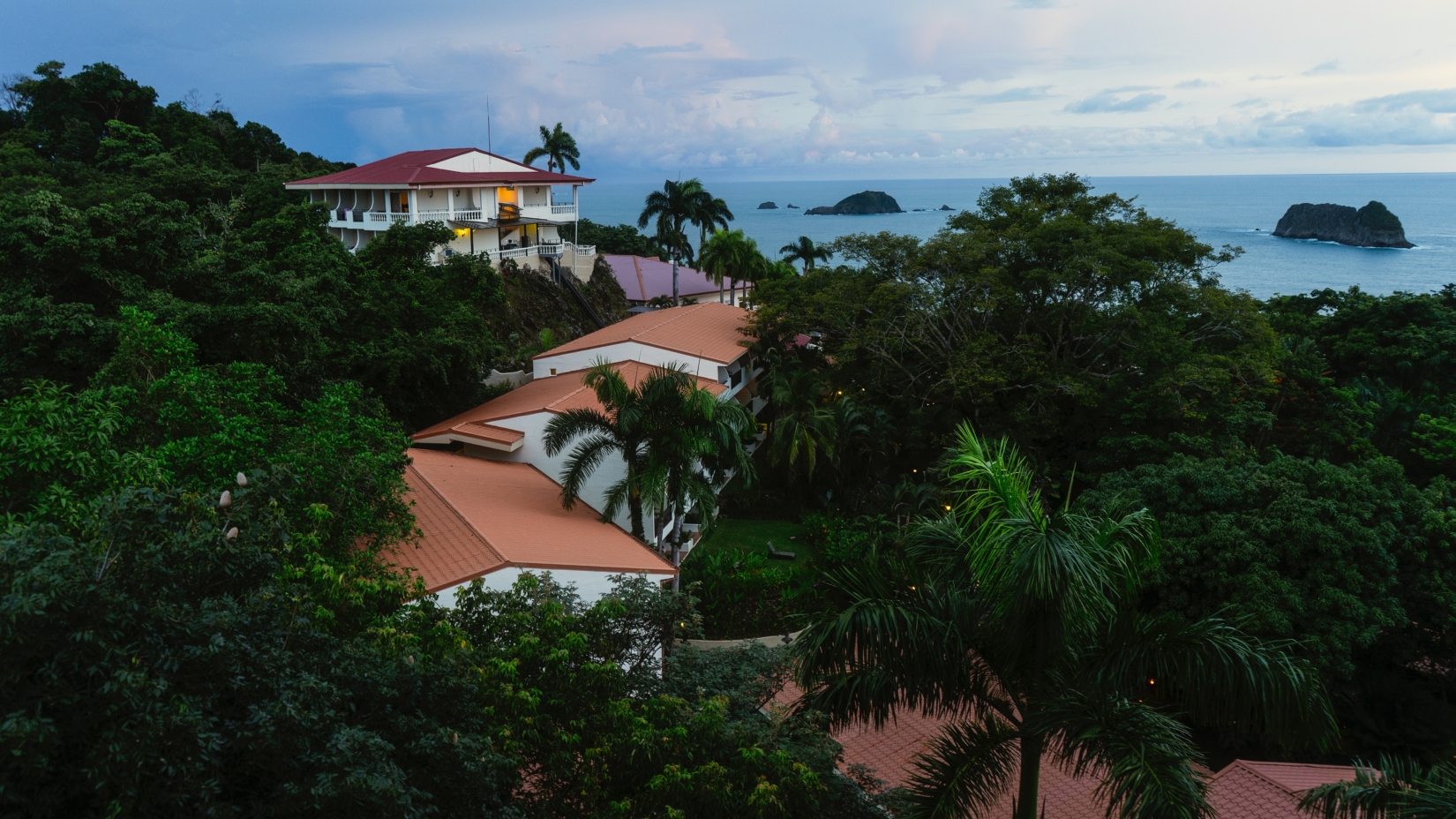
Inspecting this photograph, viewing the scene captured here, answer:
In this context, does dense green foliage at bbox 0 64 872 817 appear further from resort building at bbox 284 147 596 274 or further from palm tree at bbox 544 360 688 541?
resort building at bbox 284 147 596 274

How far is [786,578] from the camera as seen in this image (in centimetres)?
2164

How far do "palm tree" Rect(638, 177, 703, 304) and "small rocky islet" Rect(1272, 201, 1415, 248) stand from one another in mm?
71481

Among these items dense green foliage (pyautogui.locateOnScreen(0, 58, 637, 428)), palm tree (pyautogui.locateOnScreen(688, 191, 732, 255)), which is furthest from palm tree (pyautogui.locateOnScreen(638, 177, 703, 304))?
dense green foliage (pyautogui.locateOnScreen(0, 58, 637, 428))

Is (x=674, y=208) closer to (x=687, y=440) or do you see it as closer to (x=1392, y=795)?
(x=687, y=440)

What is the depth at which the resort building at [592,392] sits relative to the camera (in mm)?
22281

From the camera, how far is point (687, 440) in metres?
18.0

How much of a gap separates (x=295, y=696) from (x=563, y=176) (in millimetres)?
43953

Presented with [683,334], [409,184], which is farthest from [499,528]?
[409,184]

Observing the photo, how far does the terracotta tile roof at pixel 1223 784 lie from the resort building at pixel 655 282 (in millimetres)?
41017

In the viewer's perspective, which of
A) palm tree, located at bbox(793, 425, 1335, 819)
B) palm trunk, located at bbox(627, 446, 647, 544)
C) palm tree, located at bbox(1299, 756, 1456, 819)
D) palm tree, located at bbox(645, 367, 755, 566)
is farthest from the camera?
palm trunk, located at bbox(627, 446, 647, 544)

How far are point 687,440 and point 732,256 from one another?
2890cm

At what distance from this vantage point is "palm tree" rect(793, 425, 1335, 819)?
25.8ft

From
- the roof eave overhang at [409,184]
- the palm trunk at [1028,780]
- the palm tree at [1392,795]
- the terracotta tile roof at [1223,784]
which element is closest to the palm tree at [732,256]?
the roof eave overhang at [409,184]

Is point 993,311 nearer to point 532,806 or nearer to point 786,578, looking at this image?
point 786,578
